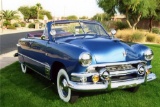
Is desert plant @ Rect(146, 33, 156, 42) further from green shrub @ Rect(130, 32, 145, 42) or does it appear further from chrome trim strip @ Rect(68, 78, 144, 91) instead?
chrome trim strip @ Rect(68, 78, 144, 91)

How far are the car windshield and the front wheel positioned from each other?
124 centimetres

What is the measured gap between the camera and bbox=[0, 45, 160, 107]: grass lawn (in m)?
4.72

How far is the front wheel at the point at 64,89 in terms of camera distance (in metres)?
4.61

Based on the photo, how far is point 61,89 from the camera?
495 cm

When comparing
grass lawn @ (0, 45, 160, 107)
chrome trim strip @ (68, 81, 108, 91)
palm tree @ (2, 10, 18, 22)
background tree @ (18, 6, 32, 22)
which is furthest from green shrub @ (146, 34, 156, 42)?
background tree @ (18, 6, 32, 22)

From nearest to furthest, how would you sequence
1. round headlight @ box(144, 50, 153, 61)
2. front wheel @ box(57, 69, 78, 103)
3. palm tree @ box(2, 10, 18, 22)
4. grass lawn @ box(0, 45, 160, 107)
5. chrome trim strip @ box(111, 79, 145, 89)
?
chrome trim strip @ box(111, 79, 145, 89), front wheel @ box(57, 69, 78, 103), grass lawn @ box(0, 45, 160, 107), round headlight @ box(144, 50, 153, 61), palm tree @ box(2, 10, 18, 22)

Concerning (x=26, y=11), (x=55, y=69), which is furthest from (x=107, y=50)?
(x=26, y=11)

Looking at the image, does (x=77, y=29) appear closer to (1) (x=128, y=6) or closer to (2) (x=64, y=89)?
(2) (x=64, y=89)

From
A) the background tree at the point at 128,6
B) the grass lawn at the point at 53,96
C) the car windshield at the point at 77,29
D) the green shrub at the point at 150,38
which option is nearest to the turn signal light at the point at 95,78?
the grass lawn at the point at 53,96

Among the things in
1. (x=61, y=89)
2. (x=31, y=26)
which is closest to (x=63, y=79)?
(x=61, y=89)

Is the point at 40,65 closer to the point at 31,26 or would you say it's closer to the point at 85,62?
the point at 85,62

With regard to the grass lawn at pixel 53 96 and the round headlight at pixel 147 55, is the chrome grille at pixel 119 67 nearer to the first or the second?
the round headlight at pixel 147 55

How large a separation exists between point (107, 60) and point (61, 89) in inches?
43.6

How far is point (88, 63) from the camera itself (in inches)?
169
